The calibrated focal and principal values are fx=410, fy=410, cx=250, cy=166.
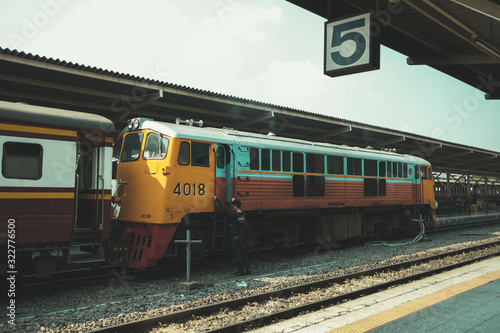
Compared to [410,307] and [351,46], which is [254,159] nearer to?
[351,46]

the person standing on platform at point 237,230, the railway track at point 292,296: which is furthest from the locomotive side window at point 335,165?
the person standing on platform at point 237,230

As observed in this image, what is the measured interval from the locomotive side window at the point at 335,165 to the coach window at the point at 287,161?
1.95 meters

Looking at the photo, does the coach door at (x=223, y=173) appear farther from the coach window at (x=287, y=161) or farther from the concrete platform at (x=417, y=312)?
the concrete platform at (x=417, y=312)

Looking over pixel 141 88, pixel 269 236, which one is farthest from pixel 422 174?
pixel 141 88

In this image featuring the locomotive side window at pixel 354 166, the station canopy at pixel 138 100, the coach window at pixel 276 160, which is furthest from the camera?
the locomotive side window at pixel 354 166

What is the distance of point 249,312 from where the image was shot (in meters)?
7.16

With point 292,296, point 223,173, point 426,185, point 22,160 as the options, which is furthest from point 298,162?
point 426,185

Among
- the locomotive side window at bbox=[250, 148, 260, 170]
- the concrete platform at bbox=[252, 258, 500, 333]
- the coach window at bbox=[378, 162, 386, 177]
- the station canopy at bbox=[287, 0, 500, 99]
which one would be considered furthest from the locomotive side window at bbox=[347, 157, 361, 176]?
the concrete platform at bbox=[252, 258, 500, 333]

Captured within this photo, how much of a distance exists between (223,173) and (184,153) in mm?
1422

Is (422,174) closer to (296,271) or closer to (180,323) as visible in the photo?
(296,271)

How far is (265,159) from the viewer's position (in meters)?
12.2

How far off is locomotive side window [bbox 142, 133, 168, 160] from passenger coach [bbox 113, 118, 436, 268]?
0.09 feet

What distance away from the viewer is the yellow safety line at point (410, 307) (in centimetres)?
598

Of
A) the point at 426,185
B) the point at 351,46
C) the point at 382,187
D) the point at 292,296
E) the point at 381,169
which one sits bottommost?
the point at 292,296
